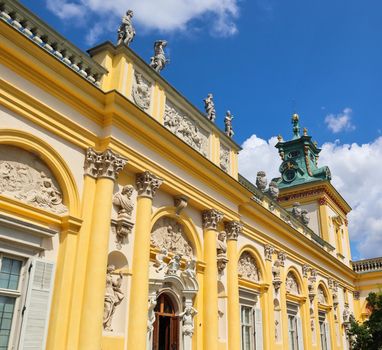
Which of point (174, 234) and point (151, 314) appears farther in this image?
point (174, 234)

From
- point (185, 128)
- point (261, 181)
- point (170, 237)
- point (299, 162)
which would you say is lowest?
point (170, 237)

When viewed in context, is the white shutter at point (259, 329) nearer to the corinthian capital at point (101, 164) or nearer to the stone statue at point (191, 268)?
the stone statue at point (191, 268)

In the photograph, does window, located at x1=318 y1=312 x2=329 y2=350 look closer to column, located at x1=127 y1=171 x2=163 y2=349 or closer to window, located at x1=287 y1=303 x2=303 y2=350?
window, located at x1=287 y1=303 x2=303 y2=350

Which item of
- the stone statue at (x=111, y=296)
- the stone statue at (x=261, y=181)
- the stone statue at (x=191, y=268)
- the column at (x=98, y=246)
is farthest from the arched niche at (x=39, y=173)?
the stone statue at (x=261, y=181)

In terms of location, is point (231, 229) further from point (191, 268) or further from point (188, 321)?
point (188, 321)

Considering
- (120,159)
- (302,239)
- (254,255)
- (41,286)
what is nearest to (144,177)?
(120,159)

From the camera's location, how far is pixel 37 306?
890 centimetres

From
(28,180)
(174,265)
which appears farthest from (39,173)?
(174,265)

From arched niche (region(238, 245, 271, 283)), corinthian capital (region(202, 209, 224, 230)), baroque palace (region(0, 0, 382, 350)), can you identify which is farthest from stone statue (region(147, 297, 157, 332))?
arched niche (region(238, 245, 271, 283))

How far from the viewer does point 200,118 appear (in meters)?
14.9

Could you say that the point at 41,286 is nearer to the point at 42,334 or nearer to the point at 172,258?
the point at 42,334

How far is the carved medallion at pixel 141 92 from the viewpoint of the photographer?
484 inches

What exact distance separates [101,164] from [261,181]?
36.9 ft

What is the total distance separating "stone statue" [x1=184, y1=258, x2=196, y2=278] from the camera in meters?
13.1
